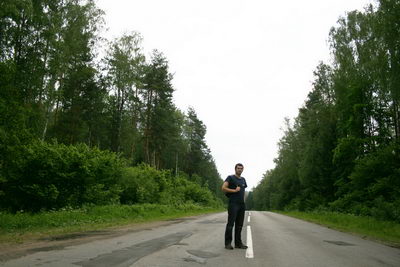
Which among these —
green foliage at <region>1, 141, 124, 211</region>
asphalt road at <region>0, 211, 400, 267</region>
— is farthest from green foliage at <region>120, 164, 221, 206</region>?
asphalt road at <region>0, 211, 400, 267</region>

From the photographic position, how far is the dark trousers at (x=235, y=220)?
25.8 ft

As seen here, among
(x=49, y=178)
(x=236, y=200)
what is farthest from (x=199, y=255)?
(x=49, y=178)

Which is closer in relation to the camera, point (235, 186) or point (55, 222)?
point (235, 186)

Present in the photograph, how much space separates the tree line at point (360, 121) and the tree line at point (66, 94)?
1592 cm

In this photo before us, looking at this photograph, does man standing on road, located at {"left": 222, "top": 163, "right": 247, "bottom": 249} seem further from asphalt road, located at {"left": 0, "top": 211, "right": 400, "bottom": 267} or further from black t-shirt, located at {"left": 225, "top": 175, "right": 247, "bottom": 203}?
asphalt road, located at {"left": 0, "top": 211, "right": 400, "bottom": 267}

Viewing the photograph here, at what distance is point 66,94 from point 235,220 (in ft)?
88.4

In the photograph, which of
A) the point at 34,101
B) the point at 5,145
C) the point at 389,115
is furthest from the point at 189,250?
the point at 389,115

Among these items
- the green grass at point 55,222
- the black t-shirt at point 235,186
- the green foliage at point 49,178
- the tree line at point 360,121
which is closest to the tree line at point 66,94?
the green foliage at point 49,178

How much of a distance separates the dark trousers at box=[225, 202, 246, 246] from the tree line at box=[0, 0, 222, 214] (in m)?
8.68

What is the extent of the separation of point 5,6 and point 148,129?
81.2ft

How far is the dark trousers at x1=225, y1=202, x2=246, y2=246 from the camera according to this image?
786 cm

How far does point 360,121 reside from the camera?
26.8 meters

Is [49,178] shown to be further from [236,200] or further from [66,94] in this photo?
[66,94]

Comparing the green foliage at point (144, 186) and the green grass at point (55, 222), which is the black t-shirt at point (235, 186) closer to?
the green grass at point (55, 222)
